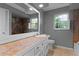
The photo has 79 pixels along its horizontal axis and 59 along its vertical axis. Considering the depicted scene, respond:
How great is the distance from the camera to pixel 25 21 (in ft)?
5.66

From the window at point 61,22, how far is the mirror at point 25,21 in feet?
1.10

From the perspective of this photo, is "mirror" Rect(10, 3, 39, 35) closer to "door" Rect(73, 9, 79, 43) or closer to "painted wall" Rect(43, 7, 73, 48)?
"painted wall" Rect(43, 7, 73, 48)

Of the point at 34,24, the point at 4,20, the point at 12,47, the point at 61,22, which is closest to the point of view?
the point at 12,47

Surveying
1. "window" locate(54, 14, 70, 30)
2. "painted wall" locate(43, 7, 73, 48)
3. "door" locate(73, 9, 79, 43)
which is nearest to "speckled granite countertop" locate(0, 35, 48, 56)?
"painted wall" locate(43, 7, 73, 48)

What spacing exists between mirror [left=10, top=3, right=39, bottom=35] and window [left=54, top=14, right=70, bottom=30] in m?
0.34

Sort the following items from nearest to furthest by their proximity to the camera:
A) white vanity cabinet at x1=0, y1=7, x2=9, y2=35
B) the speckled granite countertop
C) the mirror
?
the speckled granite countertop, white vanity cabinet at x1=0, y1=7, x2=9, y2=35, the mirror

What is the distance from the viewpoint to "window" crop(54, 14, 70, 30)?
67.1 inches

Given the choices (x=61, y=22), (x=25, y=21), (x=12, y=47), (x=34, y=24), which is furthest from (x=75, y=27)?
(x=12, y=47)

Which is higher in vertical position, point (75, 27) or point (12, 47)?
point (75, 27)

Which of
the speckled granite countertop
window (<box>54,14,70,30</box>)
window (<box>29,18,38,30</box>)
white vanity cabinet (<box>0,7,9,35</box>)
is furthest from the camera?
window (<box>29,18,38,30</box>)

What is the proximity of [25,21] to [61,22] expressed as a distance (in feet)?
1.80

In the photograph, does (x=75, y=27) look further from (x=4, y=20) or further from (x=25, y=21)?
(x=4, y=20)

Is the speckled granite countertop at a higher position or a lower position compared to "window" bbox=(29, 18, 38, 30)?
lower

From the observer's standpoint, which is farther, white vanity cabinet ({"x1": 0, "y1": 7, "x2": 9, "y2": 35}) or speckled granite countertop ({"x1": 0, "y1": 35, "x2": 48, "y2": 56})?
white vanity cabinet ({"x1": 0, "y1": 7, "x2": 9, "y2": 35})
